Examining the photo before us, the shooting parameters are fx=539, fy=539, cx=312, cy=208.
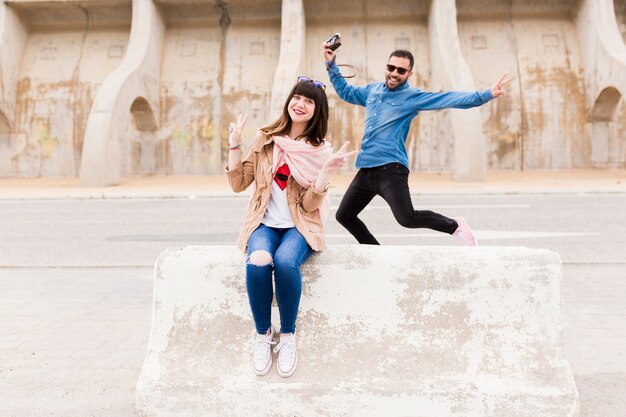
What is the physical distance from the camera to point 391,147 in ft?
12.5

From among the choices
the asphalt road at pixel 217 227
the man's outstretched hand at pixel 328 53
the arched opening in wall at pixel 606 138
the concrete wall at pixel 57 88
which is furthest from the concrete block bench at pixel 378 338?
the concrete wall at pixel 57 88

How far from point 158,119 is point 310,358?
1666cm

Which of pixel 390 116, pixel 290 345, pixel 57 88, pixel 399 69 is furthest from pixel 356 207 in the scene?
pixel 57 88

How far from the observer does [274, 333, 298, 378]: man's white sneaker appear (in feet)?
8.56

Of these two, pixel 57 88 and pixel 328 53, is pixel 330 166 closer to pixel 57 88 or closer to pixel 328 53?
pixel 328 53

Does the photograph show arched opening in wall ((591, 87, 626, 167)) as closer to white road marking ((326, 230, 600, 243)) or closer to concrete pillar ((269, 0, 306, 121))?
concrete pillar ((269, 0, 306, 121))

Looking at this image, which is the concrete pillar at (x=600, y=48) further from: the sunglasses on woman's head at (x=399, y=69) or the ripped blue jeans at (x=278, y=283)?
the ripped blue jeans at (x=278, y=283)

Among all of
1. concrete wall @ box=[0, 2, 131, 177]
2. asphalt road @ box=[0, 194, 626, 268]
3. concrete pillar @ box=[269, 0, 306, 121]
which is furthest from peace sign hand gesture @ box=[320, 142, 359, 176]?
concrete wall @ box=[0, 2, 131, 177]

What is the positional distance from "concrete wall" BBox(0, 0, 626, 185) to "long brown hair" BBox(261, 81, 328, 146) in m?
13.7

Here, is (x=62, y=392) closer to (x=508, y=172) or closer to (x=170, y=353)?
(x=170, y=353)

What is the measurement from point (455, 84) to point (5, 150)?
14.8 meters

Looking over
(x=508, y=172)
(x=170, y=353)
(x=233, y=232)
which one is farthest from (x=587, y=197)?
(x=170, y=353)

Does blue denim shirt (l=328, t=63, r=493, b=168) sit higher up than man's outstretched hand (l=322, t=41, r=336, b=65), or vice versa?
man's outstretched hand (l=322, t=41, r=336, b=65)

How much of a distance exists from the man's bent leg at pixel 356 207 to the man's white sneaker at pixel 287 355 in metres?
1.36
